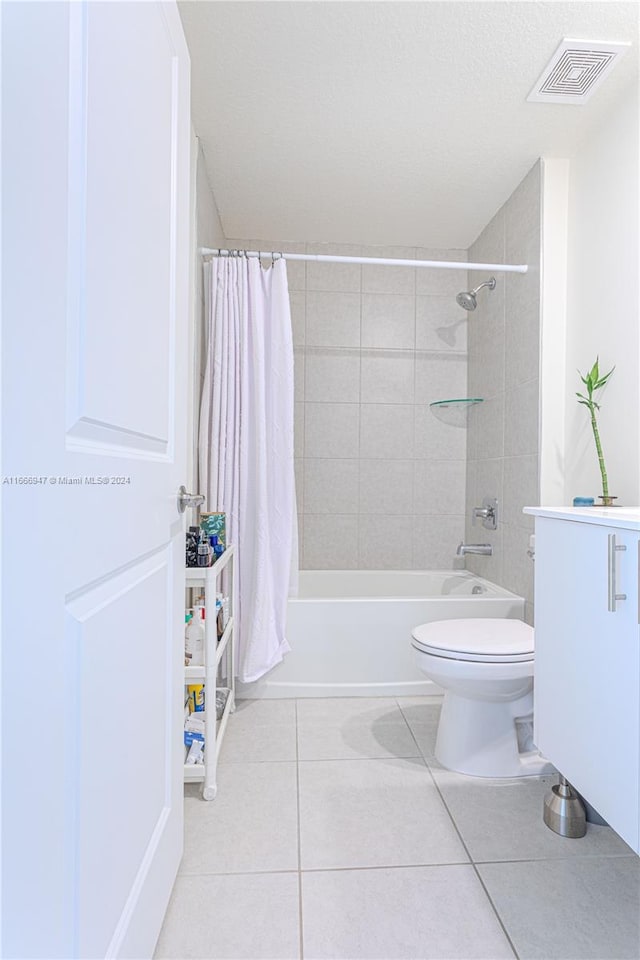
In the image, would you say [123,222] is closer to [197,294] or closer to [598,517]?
[598,517]

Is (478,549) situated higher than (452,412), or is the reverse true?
(452,412)

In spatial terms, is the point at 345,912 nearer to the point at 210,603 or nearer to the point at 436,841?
the point at 436,841

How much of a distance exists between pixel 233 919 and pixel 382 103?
2.40m

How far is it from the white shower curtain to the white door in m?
1.20

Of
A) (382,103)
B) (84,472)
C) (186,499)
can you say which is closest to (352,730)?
(186,499)

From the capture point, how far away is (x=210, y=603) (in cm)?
164

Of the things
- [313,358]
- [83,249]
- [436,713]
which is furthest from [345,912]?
[313,358]

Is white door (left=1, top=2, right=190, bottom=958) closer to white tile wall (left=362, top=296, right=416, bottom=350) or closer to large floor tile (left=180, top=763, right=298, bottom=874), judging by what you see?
large floor tile (left=180, top=763, right=298, bottom=874)

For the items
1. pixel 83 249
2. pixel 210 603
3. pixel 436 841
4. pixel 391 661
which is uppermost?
pixel 83 249

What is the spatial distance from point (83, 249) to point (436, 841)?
61.7 inches

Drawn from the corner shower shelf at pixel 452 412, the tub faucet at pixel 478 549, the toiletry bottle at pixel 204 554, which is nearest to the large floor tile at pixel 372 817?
the toiletry bottle at pixel 204 554

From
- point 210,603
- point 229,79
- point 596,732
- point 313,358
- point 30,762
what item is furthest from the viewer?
point 313,358

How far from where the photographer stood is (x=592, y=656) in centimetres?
119

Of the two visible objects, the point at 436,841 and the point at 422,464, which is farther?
the point at 422,464
